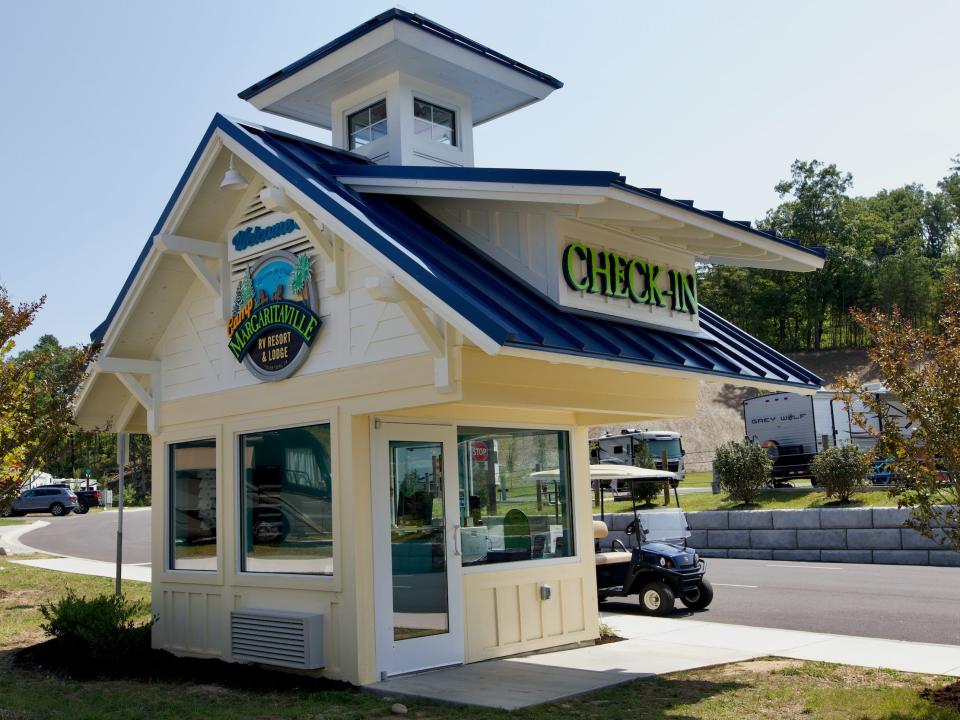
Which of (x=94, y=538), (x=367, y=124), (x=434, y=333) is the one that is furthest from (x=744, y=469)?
(x=94, y=538)

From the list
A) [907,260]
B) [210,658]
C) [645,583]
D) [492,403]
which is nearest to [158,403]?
[210,658]

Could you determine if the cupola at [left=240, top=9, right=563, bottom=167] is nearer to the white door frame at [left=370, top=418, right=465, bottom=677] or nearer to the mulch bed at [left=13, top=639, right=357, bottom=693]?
the white door frame at [left=370, top=418, right=465, bottom=677]

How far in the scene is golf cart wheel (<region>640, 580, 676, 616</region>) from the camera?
1362cm

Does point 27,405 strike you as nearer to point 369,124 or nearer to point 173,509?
point 173,509

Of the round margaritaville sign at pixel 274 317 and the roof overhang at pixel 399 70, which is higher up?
the roof overhang at pixel 399 70

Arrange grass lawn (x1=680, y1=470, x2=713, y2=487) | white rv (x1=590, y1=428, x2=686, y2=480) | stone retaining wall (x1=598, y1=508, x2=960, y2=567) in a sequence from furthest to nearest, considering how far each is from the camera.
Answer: grass lawn (x1=680, y1=470, x2=713, y2=487)
white rv (x1=590, y1=428, x2=686, y2=480)
stone retaining wall (x1=598, y1=508, x2=960, y2=567)

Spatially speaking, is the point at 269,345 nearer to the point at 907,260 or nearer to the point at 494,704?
the point at 494,704

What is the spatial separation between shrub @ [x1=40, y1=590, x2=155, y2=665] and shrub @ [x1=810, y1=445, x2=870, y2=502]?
1839cm

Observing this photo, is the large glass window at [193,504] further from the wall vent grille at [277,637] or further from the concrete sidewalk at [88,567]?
the concrete sidewalk at [88,567]

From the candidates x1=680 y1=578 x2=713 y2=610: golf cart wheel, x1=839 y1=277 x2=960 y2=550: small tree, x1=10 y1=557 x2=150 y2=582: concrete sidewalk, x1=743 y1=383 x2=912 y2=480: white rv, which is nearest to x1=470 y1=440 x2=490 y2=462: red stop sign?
x1=839 y1=277 x2=960 y2=550: small tree

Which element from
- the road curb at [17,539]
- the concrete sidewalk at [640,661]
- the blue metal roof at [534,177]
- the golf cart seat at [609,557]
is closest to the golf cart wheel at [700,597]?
the golf cart seat at [609,557]

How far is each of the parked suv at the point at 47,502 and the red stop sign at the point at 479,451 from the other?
43706 millimetres

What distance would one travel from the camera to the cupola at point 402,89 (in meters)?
10.3

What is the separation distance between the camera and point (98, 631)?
9570 mm
